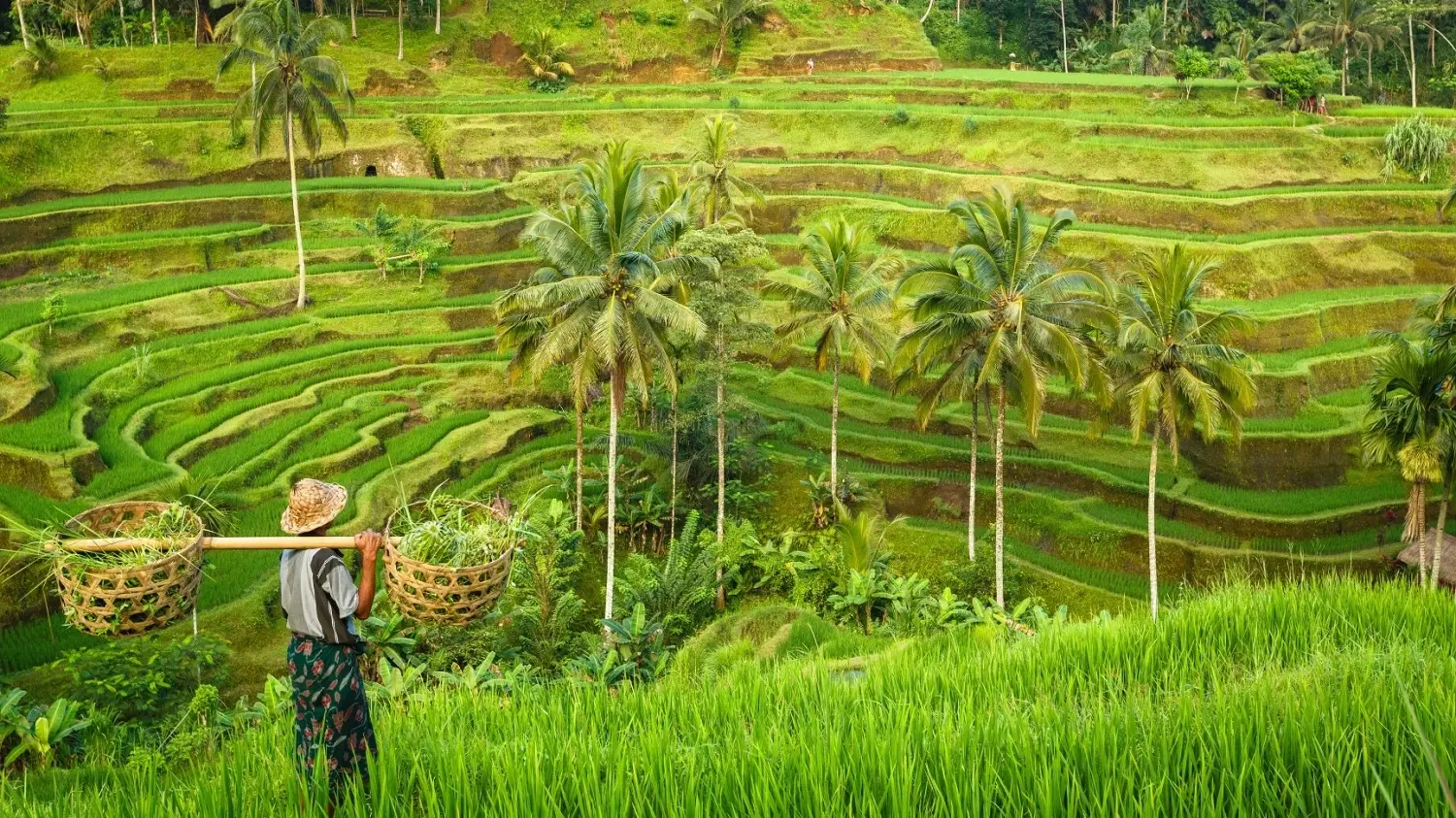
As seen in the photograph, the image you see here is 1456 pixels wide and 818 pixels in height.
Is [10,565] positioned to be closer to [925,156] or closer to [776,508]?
[776,508]

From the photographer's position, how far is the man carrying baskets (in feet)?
16.2

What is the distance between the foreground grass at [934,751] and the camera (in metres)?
3.62

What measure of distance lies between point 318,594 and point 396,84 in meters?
36.0

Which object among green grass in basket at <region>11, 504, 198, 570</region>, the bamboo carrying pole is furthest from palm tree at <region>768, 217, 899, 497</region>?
the bamboo carrying pole

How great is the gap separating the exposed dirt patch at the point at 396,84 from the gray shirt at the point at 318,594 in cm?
3536

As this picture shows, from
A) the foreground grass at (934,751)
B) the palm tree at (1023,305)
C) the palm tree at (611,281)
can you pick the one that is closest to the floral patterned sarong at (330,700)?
the foreground grass at (934,751)

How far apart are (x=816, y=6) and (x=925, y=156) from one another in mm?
16877

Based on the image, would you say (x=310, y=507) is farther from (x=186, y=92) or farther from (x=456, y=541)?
(x=186, y=92)

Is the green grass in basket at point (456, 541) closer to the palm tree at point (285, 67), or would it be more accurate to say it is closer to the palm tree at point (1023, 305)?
the palm tree at point (1023, 305)

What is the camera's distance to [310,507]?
195 inches

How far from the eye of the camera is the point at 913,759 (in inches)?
152

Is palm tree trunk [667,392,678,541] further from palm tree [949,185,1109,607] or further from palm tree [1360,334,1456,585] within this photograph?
palm tree [1360,334,1456,585]

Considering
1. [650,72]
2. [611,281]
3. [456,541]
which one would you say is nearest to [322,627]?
[456,541]

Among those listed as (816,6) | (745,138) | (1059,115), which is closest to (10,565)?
(745,138)
